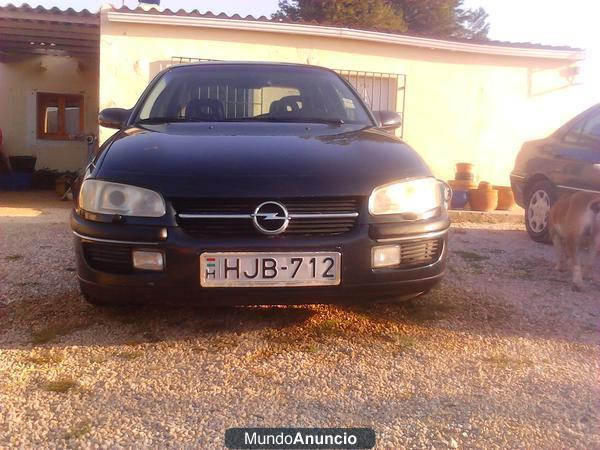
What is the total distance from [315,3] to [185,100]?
23146 mm

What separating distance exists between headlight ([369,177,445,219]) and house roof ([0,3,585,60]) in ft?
20.5

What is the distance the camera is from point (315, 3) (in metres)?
25.0

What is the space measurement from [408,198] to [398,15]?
89.3ft

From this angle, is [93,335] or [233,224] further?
[93,335]

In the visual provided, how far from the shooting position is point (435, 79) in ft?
30.6

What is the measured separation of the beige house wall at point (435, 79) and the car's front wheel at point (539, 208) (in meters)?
3.78

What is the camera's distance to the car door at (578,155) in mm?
4781

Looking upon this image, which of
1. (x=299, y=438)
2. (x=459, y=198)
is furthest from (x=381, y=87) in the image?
(x=299, y=438)

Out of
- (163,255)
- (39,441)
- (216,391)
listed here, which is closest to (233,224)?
(163,255)

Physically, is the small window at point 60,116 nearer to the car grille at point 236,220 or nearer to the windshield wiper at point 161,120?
the windshield wiper at point 161,120

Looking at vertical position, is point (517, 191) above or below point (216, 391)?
above

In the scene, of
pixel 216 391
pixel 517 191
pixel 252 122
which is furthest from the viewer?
pixel 517 191

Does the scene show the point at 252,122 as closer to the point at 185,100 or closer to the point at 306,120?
the point at 306,120

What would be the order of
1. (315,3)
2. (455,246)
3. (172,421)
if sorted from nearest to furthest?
(172,421), (455,246), (315,3)
